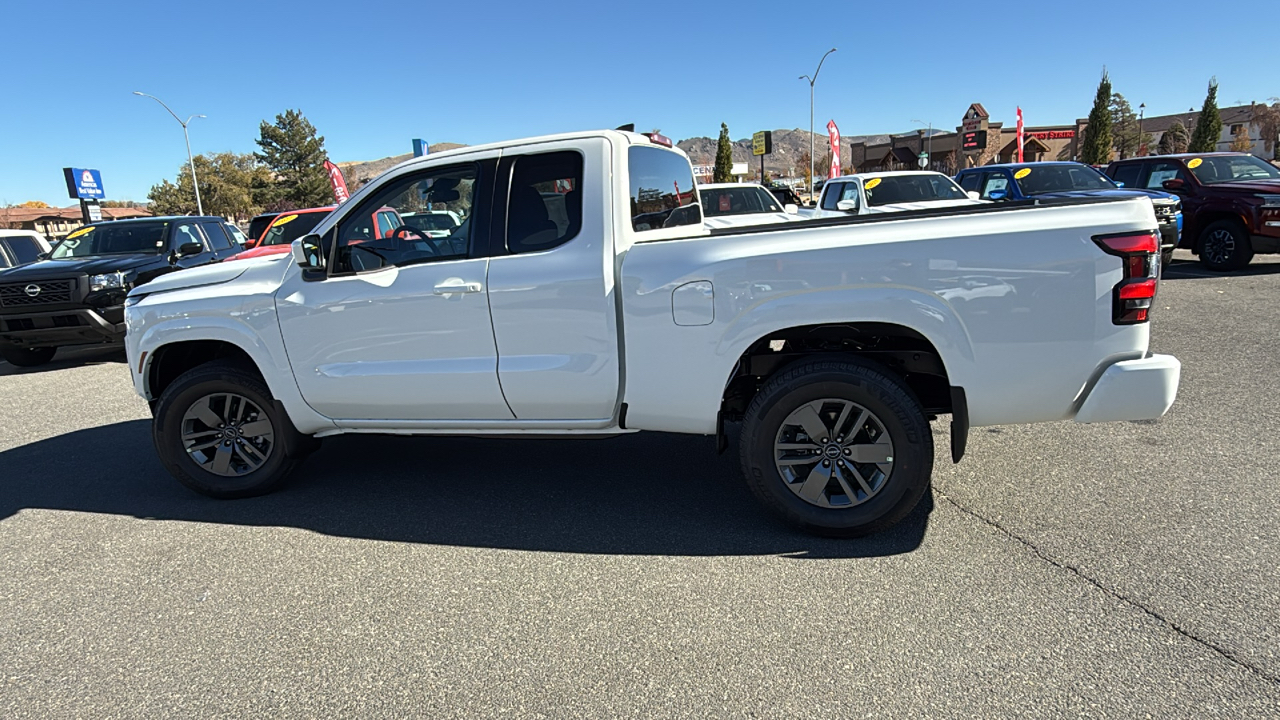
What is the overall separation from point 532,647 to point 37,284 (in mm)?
9086

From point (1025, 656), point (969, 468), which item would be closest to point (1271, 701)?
point (1025, 656)

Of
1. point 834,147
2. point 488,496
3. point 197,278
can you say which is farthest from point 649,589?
point 834,147

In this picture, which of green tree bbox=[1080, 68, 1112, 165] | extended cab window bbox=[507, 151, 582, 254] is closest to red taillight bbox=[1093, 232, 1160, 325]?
extended cab window bbox=[507, 151, 582, 254]

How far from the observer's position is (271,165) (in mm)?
82750

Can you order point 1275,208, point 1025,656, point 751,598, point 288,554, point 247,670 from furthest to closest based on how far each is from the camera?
point 1275,208
point 288,554
point 751,598
point 247,670
point 1025,656

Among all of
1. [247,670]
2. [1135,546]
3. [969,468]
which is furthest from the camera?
[969,468]

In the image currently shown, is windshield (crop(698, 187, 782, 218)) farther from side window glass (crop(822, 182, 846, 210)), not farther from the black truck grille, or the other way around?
the black truck grille

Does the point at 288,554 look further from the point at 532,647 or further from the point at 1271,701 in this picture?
the point at 1271,701

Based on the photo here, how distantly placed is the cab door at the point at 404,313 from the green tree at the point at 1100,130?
2171 inches

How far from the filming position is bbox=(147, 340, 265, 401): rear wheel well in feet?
14.6

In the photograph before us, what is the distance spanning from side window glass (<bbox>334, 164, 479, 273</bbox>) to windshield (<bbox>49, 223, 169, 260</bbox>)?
797cm

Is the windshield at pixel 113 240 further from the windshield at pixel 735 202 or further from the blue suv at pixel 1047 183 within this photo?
the blue suv at pixel 1047 183

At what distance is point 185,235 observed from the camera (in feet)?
34.7

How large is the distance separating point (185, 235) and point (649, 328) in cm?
985
